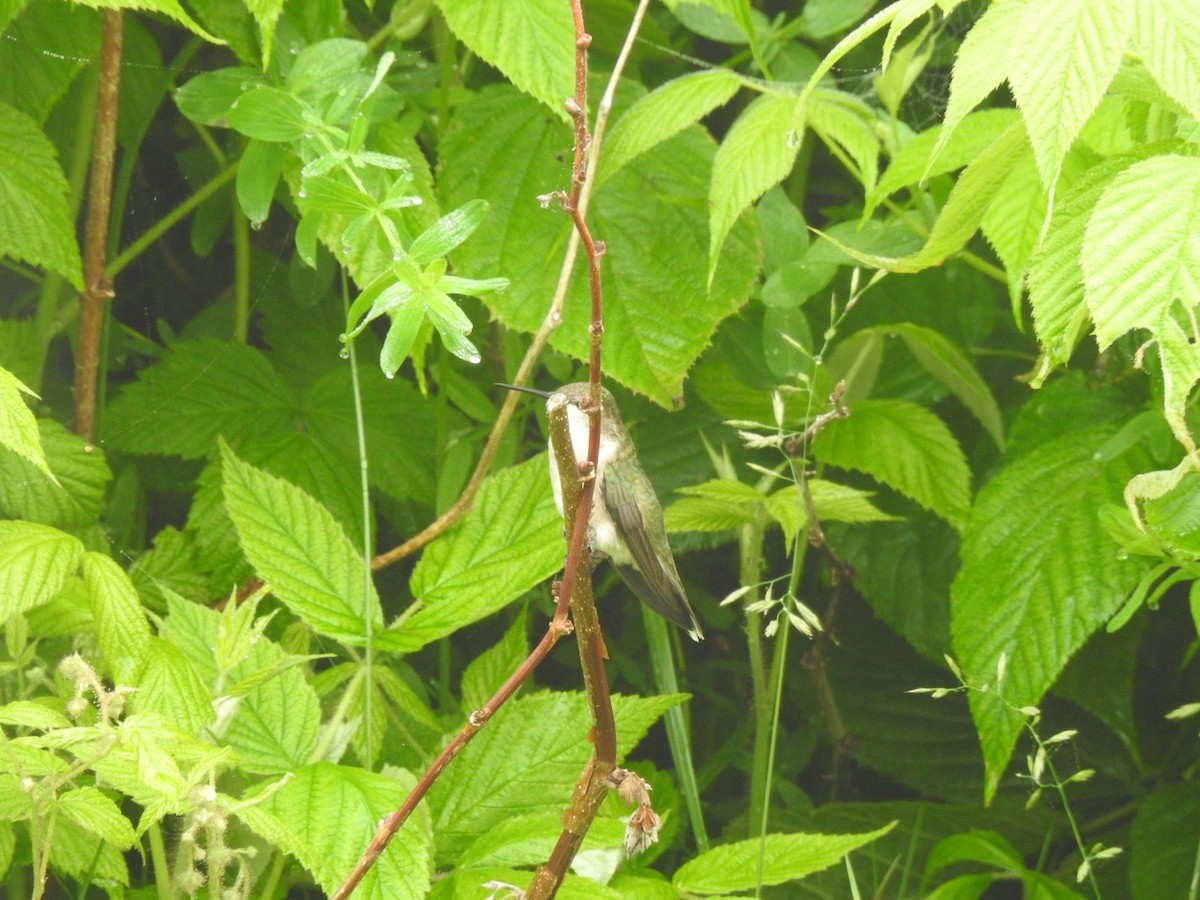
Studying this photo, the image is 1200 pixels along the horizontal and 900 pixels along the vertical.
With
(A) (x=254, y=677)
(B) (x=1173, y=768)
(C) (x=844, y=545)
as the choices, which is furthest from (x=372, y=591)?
(B) (x=1173, y=768)

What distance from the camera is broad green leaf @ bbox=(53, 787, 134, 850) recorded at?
1.18 m

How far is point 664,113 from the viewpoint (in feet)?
5.13

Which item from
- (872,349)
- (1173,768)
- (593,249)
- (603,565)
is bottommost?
(1173,768)

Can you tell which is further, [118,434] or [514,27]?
[118,434]

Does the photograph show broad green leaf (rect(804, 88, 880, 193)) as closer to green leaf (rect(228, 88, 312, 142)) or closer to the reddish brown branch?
green leaf (rect(228, 88, 312, 142))

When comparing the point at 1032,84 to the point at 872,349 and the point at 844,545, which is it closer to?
the point at 872,349

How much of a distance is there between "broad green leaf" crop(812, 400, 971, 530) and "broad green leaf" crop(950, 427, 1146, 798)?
0.32 feet

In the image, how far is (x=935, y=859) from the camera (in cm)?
179

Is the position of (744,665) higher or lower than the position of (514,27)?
lower

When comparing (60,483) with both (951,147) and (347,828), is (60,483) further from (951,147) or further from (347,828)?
(951,147)

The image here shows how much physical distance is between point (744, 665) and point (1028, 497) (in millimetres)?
792

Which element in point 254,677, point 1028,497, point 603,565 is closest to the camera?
point 254,677

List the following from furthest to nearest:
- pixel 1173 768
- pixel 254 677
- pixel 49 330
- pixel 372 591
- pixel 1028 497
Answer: pixel 1173 768 → pixel 49 330 → pixel 1028 497 → pixel 372 591 → pixel 254 677

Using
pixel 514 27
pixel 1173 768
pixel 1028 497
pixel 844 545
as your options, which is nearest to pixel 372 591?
pixel 514 27
